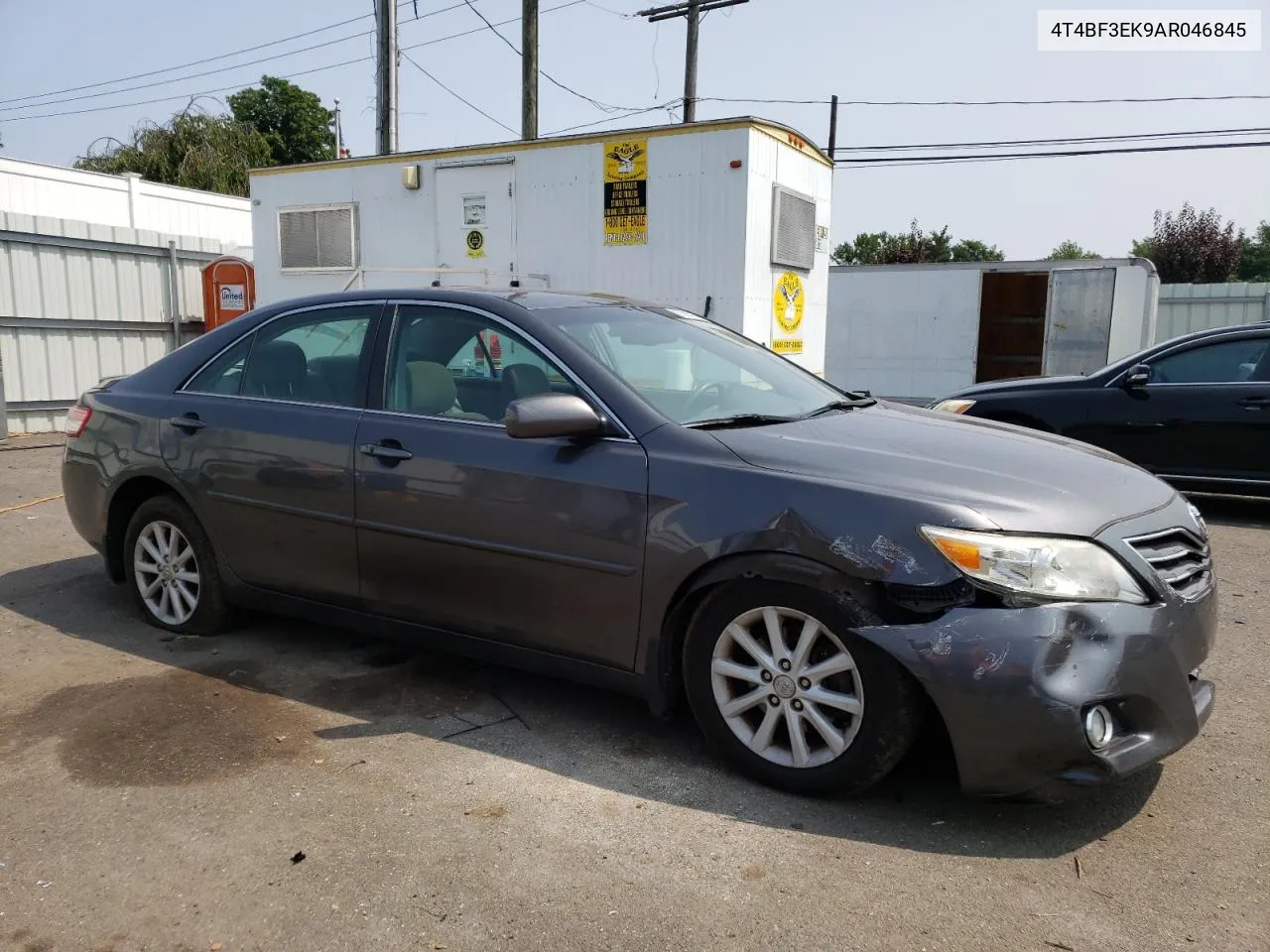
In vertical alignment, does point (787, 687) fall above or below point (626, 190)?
below

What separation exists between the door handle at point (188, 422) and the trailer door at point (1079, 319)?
1498 centimetres

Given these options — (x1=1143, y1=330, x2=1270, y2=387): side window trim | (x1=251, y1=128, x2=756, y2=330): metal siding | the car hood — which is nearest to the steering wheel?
the car hood

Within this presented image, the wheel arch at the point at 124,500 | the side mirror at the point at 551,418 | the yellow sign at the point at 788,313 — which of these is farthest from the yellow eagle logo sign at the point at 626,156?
the side mirror at the point at 551,418

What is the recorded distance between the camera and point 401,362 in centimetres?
412

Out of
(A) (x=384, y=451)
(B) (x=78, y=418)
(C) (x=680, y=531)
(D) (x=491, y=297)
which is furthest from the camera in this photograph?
(B) (x=78, y=418)

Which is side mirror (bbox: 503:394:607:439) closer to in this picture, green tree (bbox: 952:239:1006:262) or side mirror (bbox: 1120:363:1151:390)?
side mirror (bbox: 1120:363:1151:390)

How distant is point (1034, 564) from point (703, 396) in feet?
4.58

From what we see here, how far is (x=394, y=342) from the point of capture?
4.17m

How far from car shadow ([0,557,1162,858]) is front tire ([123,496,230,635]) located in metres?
0.10

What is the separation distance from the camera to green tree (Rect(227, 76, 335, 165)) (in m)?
46.5

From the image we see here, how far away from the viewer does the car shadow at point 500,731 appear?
10.1ft

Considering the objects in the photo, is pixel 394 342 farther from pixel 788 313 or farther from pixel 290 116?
pixel 290 116

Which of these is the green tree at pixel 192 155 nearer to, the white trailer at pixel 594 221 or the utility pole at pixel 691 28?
the utility pole at pixel 691 28

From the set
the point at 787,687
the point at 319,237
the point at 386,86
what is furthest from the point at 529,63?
the point at 787,687
